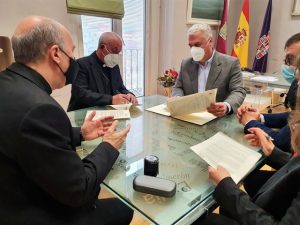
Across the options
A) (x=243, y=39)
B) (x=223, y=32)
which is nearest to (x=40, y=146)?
(x=223, y=32)

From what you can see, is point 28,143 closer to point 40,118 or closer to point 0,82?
point 40,118

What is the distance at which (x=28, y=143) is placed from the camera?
25.6 inches

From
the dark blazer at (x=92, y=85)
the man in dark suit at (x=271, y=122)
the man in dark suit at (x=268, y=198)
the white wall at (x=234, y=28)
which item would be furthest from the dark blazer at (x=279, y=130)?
the white wall at (x=234, y=28)

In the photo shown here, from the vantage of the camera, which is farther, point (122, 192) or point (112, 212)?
point (112, 212)

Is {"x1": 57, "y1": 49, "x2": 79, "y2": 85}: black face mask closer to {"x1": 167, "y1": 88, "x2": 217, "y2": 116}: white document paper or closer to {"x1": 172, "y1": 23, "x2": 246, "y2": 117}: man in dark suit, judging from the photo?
{"x1": 167, "y1": 88, "x2": 217, "y2": 116}: white document paper

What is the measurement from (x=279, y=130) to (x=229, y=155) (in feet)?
1.81

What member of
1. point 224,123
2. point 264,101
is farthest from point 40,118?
point 264,101

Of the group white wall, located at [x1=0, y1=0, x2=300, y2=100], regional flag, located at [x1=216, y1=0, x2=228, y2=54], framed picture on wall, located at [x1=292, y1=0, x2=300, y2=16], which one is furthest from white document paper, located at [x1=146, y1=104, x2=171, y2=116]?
framed picture on wall, located at [x1=292, y1=0, x2=300, y2=16]

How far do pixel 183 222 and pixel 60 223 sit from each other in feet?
1.38

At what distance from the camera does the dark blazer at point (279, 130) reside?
124 centimetres

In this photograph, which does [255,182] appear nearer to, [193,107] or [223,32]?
[193,107]

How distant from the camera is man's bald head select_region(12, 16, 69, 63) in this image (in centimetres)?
81

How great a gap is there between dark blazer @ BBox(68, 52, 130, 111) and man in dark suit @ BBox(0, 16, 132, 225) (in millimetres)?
956

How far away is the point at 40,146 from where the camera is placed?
2.15ft
